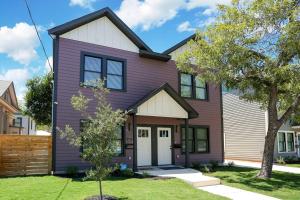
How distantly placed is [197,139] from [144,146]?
12.8 ft

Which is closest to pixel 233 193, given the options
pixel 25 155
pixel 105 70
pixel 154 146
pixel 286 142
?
pixel 154 146

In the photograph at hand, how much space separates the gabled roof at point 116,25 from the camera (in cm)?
1441

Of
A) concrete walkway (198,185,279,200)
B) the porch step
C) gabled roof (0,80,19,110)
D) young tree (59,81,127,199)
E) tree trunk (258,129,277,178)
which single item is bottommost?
concrete walkway (198,185,279,200)

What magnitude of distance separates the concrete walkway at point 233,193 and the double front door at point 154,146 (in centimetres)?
517

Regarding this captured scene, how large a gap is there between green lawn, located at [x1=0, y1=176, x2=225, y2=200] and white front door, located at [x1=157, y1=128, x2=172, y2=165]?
468 cm

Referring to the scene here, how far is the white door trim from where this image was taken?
651 inches

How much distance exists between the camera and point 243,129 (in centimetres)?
2597

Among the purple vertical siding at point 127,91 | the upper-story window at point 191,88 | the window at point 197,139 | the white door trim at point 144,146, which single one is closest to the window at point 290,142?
the purple vertical siding at point 127,91

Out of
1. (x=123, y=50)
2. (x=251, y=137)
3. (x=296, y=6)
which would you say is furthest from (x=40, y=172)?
(x=251, y=137)

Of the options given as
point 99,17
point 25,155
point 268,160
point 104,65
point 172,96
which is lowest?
point 268,160

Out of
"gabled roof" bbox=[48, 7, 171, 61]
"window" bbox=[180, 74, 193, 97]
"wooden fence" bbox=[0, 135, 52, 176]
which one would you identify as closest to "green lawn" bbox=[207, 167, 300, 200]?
"window" bbox=[180, 74, 193, 97]

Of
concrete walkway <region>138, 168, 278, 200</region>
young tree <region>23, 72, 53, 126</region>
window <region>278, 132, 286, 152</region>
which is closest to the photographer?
concrete walkway <region>138, 168, 278, 200</region>

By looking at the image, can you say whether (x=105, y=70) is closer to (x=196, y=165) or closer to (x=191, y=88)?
(x=191, y=88)

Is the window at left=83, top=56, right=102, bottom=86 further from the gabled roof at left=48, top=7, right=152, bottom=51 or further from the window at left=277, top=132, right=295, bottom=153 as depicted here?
the window at left=277, top=132, right=295, bottom=153
